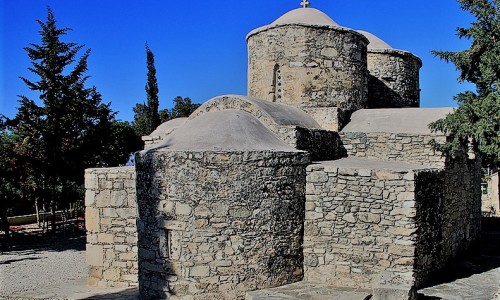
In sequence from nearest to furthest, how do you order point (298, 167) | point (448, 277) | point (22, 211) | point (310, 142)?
1. point (298, 167)
2. point (448, 277)
3. point (310, 142)
4. point (22, 211)

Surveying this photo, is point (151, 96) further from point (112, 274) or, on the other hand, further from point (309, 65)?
point (112, 274)

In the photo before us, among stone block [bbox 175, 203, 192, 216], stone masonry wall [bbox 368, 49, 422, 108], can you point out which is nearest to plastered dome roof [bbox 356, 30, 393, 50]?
stone masonry wall [bbox 368, 49, 422, 108]

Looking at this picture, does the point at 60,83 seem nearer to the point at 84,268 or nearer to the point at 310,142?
the point at 84,268

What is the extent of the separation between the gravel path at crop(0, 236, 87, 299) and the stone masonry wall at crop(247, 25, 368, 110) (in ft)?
20.2

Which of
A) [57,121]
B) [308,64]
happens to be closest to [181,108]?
[57,121]

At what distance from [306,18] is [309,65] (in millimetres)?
1336

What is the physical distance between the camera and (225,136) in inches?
298

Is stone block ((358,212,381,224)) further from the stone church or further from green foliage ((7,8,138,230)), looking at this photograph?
green foliage ((7,8,138,230))

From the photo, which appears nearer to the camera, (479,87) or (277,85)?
(479,87)

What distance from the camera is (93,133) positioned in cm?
1816

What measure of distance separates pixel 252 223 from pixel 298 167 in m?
1.19

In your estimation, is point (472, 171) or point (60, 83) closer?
point (472, 171)

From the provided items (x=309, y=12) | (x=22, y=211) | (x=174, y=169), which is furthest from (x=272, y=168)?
(x=22, y=211)

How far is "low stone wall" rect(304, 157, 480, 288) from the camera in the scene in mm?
7164
